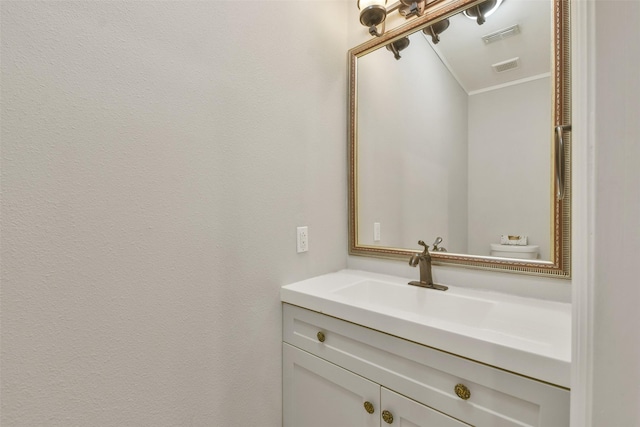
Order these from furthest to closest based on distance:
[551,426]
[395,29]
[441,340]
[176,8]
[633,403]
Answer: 1. [395,29]
2. [176,8]
3. [441,340]
4. [551,426]
5. [633,403]

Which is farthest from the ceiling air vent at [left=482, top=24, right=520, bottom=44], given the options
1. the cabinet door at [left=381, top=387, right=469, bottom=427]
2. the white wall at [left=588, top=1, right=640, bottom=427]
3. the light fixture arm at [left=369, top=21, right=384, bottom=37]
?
the cabinet door at [left=381, top=387, right=469, bottom=427]

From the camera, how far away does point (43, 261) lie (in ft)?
2.35

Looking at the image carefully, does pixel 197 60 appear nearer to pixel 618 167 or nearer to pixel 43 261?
pixel 43 261

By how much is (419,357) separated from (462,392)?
0.43ft

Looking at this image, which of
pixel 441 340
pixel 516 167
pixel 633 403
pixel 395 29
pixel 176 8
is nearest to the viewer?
pixel 633 403

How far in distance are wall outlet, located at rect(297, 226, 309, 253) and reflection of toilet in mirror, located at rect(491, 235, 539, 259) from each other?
787 mm

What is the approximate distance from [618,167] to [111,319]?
1100mm

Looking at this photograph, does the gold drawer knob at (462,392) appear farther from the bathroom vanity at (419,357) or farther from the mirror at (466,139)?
the mirror at (466,139)

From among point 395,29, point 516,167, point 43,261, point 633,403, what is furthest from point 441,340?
point 395,29

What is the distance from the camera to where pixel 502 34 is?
116 centimetres

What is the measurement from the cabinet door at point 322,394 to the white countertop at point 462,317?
0.22m

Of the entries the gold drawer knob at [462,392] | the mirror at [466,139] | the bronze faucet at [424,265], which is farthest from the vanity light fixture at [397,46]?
the gold drawer knob at [462,392]

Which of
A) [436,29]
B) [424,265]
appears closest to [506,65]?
Answer: [436,29]

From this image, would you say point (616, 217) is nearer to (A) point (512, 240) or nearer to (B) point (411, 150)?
(A) point (512, 240)
